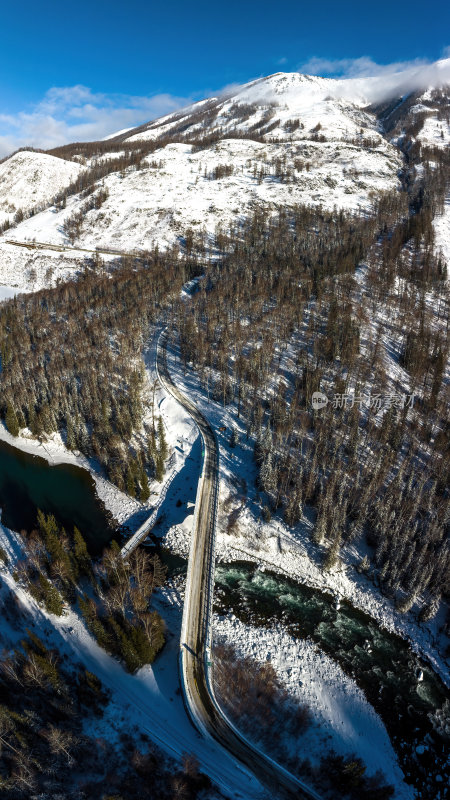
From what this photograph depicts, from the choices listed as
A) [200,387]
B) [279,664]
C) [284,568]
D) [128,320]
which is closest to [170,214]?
[128,320]

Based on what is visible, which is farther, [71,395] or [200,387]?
[200,387]

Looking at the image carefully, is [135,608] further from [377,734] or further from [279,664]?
[377,734]

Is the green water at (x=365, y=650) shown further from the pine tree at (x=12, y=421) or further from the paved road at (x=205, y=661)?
the pine tree at (x=12, y=421)

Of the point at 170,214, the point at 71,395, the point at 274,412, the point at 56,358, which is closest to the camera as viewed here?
the point at 274,412

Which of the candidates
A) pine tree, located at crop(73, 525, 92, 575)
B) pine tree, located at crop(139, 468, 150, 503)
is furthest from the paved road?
pine tree, located at crop(73, 525, 92, 575)

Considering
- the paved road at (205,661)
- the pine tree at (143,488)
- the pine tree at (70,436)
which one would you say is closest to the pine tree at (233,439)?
the paved road at (205,661)
